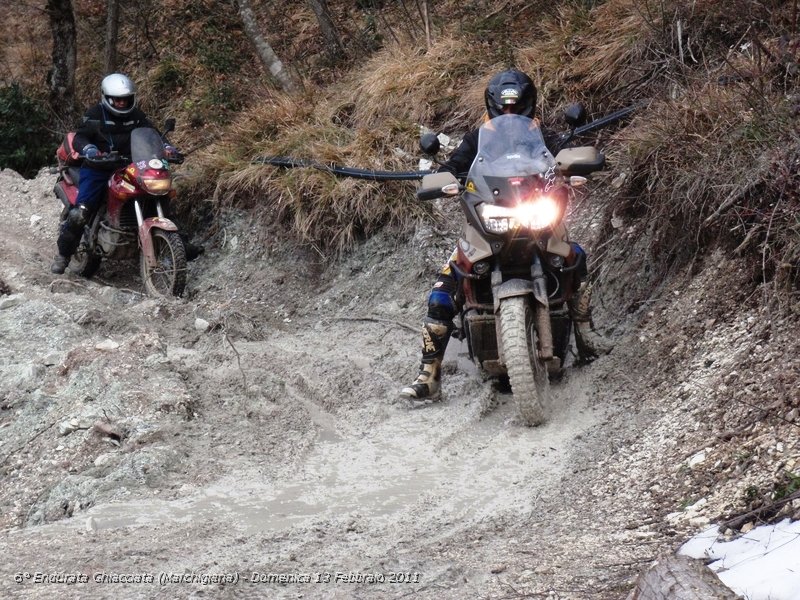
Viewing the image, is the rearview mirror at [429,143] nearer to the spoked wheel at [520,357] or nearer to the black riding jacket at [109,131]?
the spoked wheel at [520,357]

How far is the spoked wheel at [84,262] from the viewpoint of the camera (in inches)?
405

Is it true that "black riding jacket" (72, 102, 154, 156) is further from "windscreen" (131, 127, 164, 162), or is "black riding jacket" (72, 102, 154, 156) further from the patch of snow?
the patch of snow

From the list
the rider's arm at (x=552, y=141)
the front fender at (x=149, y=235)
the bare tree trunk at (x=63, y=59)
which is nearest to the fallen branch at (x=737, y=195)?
the rider's arm at (x=552, y=141)

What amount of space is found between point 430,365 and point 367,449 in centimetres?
103

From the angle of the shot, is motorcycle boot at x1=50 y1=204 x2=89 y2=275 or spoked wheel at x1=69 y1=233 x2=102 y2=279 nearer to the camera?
motorcycle boot at x1=50 y1=204 x2=89 y2=275

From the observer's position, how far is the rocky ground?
406 cm

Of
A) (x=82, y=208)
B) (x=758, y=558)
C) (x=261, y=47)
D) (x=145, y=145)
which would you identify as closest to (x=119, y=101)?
(x=145, y=145)

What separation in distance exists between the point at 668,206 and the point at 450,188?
67.6 inches

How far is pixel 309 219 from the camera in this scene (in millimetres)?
9625

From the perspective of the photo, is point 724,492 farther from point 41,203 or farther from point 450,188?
point 41,203

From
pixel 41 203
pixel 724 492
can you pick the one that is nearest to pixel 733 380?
pixel 724 492

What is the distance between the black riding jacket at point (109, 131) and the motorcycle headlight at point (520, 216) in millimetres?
5188

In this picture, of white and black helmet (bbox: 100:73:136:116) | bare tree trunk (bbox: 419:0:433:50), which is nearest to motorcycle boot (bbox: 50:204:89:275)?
white and black helmet (bbox: 100:73:136:116)

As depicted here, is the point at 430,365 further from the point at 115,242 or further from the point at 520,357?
the point at 115,242
